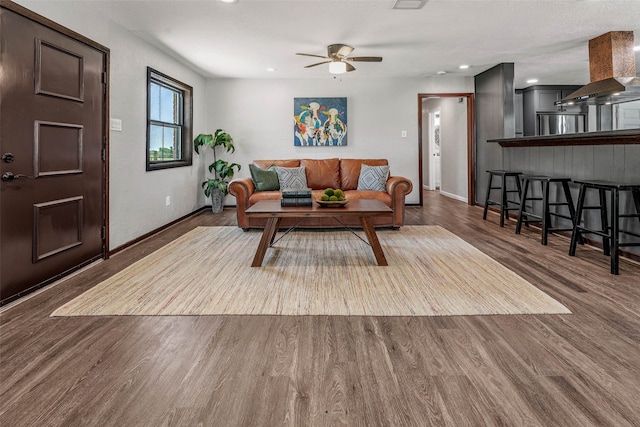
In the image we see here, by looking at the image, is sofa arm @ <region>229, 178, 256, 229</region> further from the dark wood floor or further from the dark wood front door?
the dark wood floor

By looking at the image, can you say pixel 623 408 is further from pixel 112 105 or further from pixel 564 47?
pixel 564 47

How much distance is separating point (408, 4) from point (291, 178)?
101 inches

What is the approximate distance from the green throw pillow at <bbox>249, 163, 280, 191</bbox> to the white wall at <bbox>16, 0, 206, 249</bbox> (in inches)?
44.2

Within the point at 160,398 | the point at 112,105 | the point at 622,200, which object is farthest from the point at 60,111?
the point at 622,200

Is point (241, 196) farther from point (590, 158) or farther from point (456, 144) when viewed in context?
point (456, 144)

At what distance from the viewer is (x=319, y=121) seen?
23.2ft

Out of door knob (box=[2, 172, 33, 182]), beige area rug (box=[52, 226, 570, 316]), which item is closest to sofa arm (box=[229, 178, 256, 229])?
beige area rug (box=[52, 226, 570, 316])

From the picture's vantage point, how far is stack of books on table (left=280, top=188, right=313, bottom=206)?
358 centimetres

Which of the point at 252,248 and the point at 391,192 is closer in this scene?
the point at 252,248

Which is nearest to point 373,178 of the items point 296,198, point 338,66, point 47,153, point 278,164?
point 278,164

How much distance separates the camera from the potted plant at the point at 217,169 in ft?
21.4

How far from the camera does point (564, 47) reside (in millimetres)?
5188

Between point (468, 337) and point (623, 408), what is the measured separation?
2.21 ft

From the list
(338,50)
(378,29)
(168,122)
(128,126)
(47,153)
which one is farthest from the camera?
(168,122)
